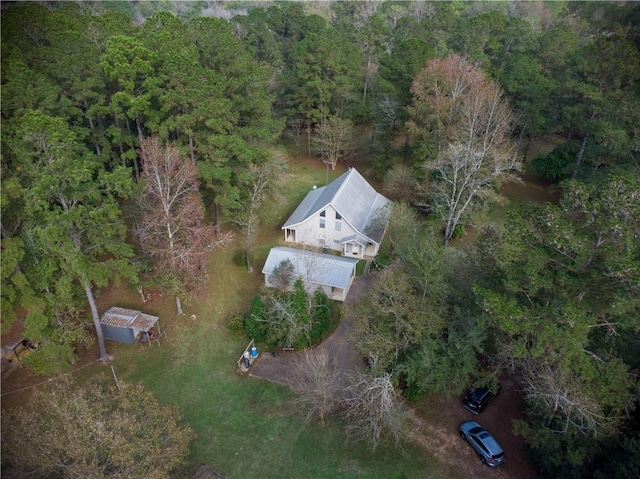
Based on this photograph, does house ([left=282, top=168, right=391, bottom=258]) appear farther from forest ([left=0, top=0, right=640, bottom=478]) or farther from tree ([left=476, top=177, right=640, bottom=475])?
tree ([left=476, top=177, right=640, bottom=475])

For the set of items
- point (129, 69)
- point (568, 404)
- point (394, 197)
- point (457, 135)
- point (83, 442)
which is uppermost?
point (129, 69)

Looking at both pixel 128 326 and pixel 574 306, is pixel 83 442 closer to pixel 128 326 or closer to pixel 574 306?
pixel 128 326

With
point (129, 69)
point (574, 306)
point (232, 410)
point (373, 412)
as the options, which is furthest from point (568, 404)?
point (129, 69)

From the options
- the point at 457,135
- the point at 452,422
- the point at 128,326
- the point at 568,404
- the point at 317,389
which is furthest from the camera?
the point at 457,135

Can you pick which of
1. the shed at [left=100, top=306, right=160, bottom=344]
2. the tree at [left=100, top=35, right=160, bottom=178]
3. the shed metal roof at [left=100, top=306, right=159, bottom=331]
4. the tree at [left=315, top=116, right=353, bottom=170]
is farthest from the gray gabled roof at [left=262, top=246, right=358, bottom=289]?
the tree at [left=315, top=116, right=353, bottom=170]

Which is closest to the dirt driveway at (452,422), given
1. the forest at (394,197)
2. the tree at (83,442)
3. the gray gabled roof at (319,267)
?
the forest at (394,197)

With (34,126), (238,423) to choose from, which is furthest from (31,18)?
(238,423)
